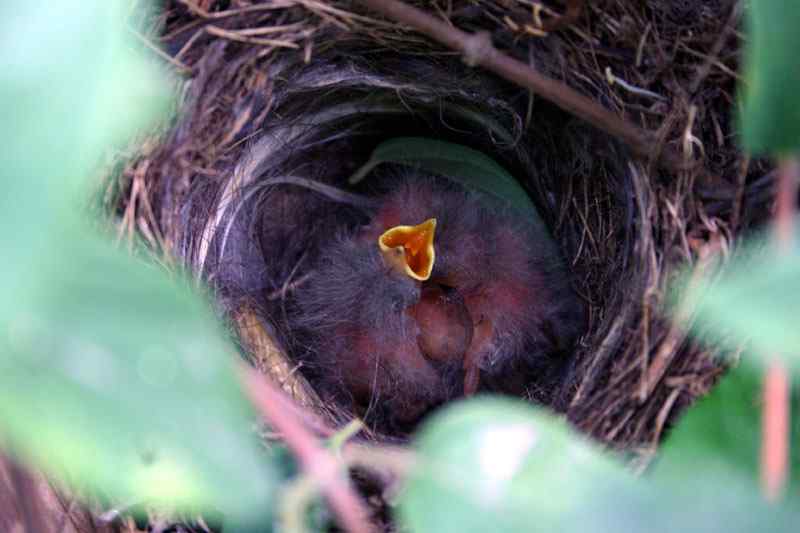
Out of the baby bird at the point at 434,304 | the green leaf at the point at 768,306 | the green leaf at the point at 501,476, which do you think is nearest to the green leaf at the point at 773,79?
the green leaf at the point at 768,306

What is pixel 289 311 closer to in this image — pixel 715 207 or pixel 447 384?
pixel 447 384

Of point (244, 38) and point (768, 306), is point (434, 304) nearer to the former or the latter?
point (244, 38)

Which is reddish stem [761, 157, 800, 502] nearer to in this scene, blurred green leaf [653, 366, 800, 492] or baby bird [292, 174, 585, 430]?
blurred green leaf [653, 366, 800, 492]

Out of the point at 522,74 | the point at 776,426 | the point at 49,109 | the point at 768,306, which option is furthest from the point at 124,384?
the point at 522,74

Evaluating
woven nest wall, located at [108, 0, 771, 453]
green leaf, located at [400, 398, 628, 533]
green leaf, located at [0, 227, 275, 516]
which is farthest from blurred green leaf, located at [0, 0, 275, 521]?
woven nest wall, located at [108, 0, 771, 453]

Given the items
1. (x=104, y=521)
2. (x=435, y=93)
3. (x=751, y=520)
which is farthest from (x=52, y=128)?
(x=435, y=93)

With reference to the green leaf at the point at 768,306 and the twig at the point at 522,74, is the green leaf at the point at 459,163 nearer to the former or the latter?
the twig at the point at 522,74
